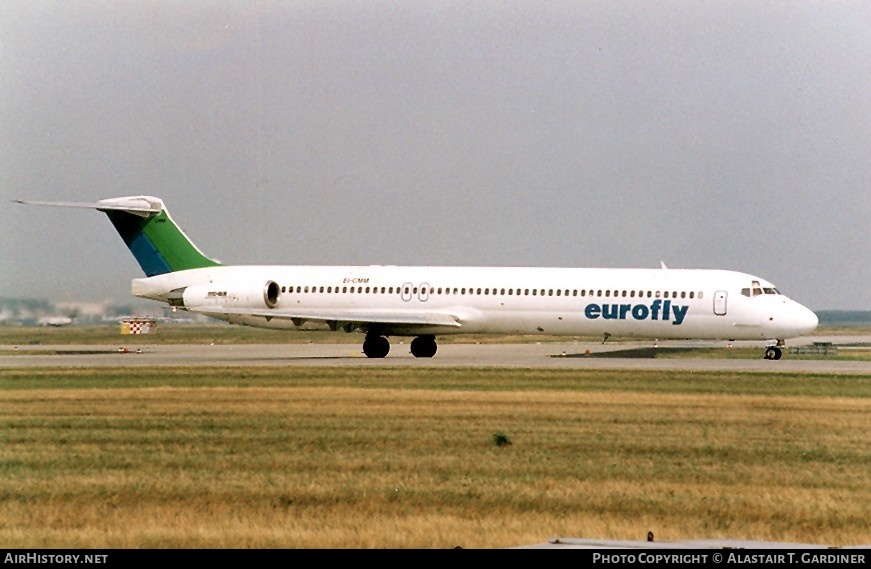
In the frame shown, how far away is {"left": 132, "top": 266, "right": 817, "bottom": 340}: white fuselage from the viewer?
41.4 meters

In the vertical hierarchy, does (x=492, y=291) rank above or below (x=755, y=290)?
below

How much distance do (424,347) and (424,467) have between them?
29.3 m

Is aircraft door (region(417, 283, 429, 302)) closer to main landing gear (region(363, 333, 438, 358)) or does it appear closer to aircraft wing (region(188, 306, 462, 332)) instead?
aircraft wing (region(188, 306, 462, 332))

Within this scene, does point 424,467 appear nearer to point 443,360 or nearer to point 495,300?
point 443,360

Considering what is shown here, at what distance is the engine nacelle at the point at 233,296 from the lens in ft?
154

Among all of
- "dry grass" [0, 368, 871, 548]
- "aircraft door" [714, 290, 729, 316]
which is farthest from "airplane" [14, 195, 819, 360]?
"dry grass" [0, 368, 871, 548]

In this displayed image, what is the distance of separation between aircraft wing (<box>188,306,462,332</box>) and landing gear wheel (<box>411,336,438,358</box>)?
4.21ft

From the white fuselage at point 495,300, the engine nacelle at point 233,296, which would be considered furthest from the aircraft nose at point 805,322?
the engine nacelle at point 233,296

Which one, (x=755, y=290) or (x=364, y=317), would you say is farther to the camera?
(x=364, y=317)

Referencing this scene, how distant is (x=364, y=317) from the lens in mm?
44500

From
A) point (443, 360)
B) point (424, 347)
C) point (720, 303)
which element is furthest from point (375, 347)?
point (720, 303)

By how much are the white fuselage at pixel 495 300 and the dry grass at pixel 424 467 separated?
14070 millimetres
